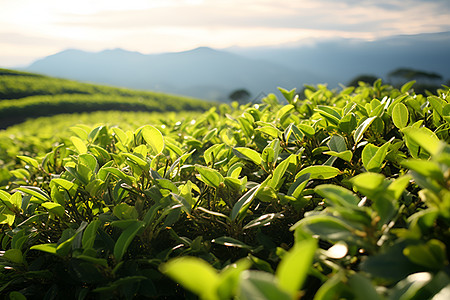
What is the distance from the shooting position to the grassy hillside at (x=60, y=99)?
14424 mm

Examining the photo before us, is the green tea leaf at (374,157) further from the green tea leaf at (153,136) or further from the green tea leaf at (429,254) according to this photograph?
the green tea leaf at (153,136)

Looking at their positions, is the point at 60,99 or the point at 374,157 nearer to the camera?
the point at 374,157

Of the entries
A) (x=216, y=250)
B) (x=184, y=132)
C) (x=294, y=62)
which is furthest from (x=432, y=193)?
(x=294, y=62)

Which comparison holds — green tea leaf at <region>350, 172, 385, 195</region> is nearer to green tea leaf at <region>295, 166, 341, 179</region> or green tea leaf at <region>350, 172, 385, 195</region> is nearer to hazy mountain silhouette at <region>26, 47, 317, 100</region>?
green tea leaf at <region>295, 166, 341, 179</region>

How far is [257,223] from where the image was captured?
0.98 metres

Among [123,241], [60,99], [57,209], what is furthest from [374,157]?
[60,99]

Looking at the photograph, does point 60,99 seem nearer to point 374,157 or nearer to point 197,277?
point 374,157

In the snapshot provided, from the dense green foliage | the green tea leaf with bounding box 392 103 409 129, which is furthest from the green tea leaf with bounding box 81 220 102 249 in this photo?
the green tea leaf with bounding box 392 103 409 129

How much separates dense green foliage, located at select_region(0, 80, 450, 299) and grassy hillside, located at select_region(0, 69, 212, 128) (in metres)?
14.2

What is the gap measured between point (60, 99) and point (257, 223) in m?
18.7

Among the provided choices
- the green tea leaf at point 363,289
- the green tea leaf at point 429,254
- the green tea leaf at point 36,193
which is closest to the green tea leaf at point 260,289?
the green tea leaf at point 363,289

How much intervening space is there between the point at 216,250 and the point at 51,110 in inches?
676

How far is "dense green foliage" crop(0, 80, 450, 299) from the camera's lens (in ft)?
2.03

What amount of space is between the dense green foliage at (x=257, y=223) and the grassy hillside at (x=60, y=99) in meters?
14.2
